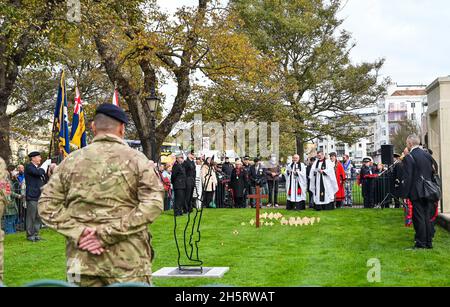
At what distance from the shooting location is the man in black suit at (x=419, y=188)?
11375mm

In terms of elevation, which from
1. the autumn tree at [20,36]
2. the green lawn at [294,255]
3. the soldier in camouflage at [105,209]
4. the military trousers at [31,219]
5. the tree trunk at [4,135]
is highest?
the autumn tree at [20,36]

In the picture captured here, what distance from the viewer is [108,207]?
4.22 m

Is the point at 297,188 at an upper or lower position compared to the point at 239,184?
lower

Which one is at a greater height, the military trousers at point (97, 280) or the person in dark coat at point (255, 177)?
the person in dark coat at point (255, 177)

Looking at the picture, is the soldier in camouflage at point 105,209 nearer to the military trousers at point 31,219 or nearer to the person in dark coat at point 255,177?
the military trousers at point 31,219

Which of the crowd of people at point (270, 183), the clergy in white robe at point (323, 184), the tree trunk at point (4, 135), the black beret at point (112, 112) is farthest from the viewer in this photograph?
the clergy in white robe at point (323, 184)

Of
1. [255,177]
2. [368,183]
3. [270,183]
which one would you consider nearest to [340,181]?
[368,183]

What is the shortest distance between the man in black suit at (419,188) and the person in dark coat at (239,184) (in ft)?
40.7

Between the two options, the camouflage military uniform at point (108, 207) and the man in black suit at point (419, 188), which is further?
the man in black suit at point (419, 188)

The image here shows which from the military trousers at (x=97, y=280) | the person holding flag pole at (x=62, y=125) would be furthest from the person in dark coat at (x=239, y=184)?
the military trousers at (x=97, y=280)

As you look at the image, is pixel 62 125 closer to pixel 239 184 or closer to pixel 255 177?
pixel 239 184

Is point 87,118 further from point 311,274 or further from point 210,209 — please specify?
point 311,274

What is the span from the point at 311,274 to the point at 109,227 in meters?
5.65

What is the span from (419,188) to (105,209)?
8389 millimetres
